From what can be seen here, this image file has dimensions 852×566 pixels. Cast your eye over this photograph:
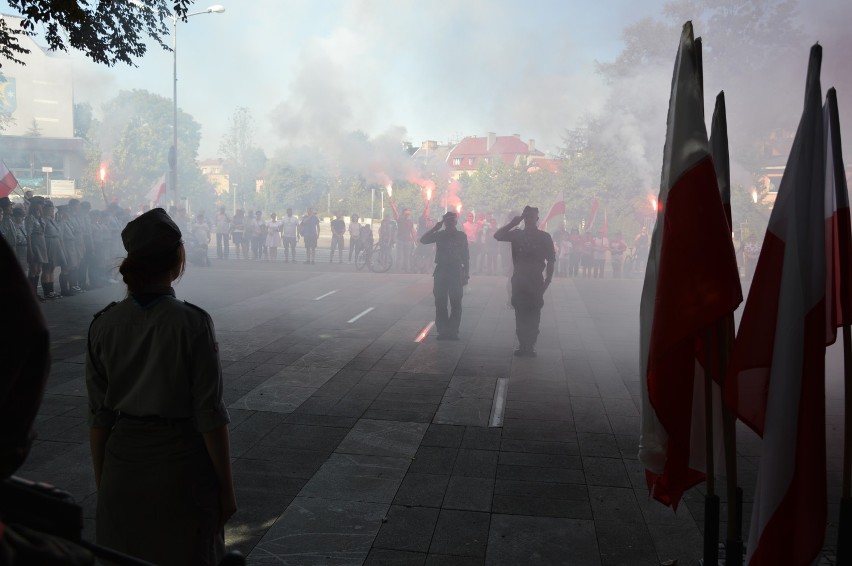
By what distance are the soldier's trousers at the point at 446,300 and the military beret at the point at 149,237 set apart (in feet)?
26.6

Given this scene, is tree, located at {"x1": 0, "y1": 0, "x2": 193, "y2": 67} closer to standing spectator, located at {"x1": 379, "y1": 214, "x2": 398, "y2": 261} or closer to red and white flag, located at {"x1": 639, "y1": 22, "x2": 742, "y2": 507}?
red and white flag, located at {"x1": 639, "y1": 22, "x2": 742, "y2": 507}

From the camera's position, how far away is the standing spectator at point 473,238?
22.2 m

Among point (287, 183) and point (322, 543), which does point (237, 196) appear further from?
point (322, 543)

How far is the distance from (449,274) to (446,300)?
372 mm

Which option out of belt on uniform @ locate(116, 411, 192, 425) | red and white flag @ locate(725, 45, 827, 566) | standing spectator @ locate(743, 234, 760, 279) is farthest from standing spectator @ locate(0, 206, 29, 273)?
standing spectator @ locate(743, 234, 760, 279)

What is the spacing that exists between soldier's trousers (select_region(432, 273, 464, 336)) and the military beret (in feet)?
26.6

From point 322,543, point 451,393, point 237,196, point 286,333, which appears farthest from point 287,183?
point 322,543

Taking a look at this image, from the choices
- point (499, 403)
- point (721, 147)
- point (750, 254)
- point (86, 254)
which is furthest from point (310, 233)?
point (721, 147)

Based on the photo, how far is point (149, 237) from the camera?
247 centimetres

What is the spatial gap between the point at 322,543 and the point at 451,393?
3.53 meters

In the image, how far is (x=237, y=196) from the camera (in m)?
77.6

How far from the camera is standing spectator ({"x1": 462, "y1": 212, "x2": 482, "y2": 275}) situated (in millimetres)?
22156

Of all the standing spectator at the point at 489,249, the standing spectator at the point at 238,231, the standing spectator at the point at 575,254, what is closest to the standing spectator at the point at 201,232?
the standing spectator at the point at 238,231

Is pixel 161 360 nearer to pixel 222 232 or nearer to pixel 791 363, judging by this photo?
pixel 791 363
